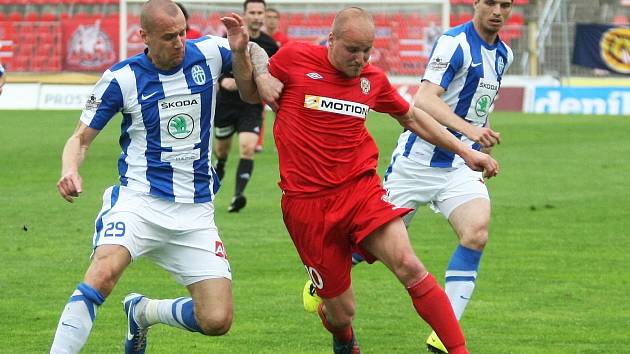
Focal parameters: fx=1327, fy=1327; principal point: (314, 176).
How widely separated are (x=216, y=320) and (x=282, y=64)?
1.54m

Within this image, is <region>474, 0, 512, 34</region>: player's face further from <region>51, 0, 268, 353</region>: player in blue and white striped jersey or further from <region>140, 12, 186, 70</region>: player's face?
<region>140, 12, 186, 70</region>: player's face

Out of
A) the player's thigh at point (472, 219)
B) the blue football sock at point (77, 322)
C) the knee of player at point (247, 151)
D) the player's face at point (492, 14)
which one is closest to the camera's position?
the blue football sock at point (77, 322)

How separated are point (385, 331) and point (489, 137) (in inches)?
73.3

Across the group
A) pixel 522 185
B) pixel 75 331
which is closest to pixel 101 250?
pixel 75 331

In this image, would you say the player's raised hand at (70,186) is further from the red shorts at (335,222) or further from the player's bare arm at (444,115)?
the player's bare arm at (444,115)

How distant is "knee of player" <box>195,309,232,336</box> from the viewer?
Answer: 7148 mm

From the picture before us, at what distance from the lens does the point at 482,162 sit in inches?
296

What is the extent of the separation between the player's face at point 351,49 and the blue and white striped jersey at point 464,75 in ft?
4.68

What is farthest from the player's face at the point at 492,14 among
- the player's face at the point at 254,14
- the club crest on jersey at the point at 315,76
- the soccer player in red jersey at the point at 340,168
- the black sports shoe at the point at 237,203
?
the player's face at the point at 254,14

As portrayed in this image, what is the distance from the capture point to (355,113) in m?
7.50

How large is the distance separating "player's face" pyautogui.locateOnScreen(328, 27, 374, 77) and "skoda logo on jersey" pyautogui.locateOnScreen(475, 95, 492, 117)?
1732mm

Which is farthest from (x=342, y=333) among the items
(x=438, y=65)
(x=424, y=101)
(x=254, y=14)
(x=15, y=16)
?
(x=15, y=16)

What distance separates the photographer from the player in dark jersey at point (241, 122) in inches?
610

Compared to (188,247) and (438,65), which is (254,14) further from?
(188,247)
